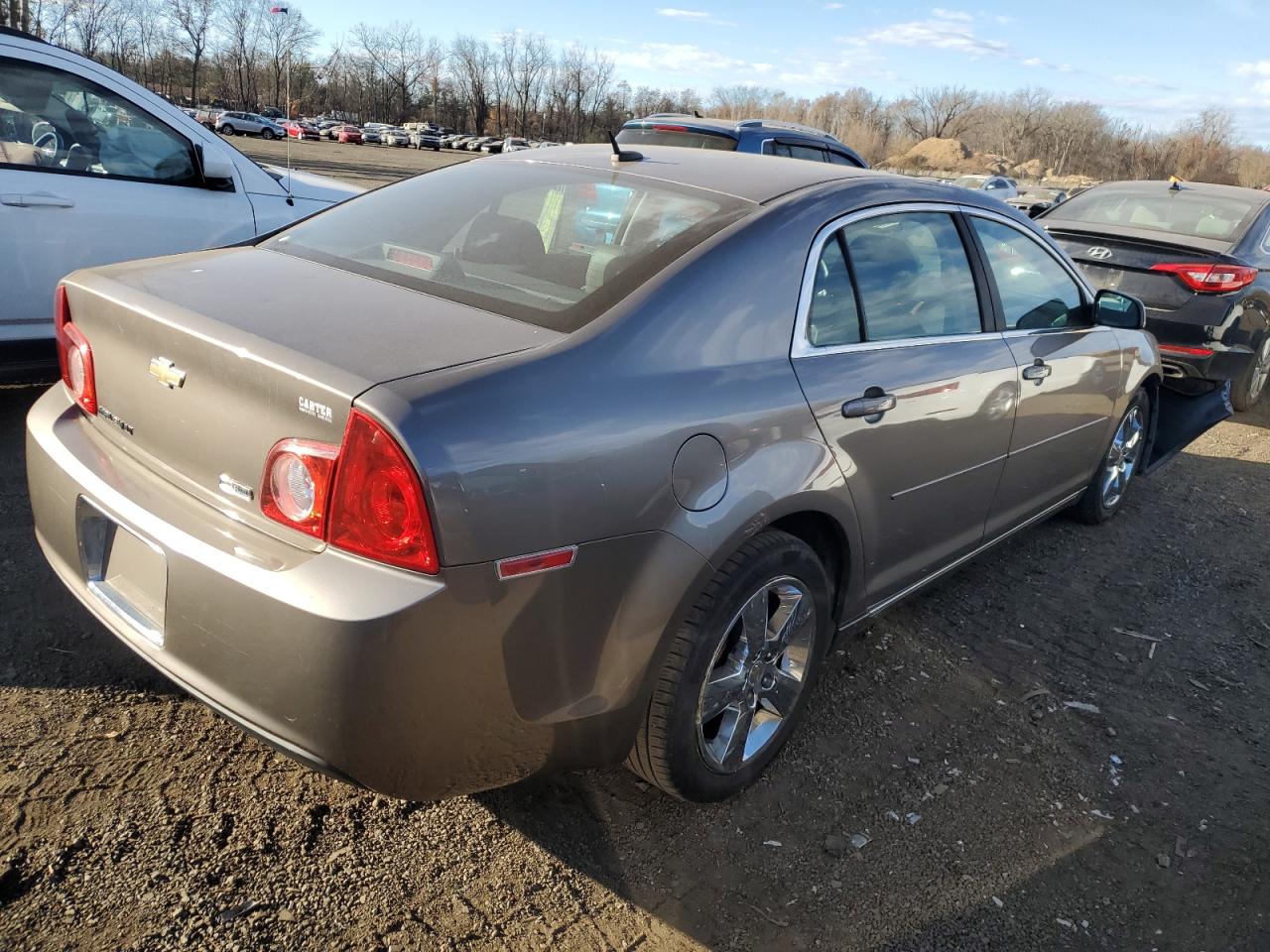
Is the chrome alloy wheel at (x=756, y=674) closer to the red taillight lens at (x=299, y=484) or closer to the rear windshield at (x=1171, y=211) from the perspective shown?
the red taillight lens at (x=299, y=484)

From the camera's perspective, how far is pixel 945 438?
10.1 feet

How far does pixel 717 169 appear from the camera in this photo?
3.00m

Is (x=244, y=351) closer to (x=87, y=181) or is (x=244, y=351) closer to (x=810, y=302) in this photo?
(x=810, y=302)

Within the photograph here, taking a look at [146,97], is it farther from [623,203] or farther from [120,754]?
[120,754]

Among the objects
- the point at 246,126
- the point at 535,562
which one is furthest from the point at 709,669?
the point at 246,126

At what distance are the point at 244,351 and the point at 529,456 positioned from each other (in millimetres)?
651

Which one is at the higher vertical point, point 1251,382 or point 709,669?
point 1251,382

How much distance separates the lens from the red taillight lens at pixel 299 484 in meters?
1.85

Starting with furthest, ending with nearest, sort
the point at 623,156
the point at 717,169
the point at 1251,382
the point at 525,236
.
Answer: the point at 1251,382 < the point at 623,156 < the point at 717,169 < the point at 525,236

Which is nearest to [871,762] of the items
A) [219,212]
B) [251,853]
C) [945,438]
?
[945,438]

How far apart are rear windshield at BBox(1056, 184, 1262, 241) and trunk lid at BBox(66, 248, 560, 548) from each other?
268 inches

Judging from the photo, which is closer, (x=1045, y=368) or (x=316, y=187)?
(x=1045, y=368)

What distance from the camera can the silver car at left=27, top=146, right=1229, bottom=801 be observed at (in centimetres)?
184

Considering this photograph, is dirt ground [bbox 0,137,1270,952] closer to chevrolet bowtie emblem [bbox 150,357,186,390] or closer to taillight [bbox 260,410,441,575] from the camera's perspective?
taillight [bbox 260,410,441,575]
